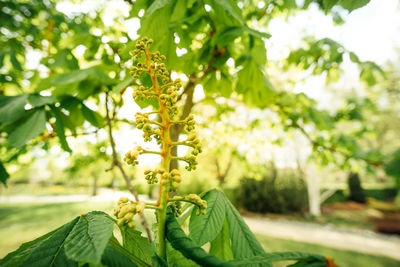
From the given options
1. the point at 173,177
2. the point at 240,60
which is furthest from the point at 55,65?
the point at 173,177

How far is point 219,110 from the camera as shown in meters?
4.63

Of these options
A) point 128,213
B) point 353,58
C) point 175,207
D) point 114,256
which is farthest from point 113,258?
point 353,58

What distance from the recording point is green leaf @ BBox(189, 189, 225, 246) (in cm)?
68

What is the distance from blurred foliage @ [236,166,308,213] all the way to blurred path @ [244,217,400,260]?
193 cm

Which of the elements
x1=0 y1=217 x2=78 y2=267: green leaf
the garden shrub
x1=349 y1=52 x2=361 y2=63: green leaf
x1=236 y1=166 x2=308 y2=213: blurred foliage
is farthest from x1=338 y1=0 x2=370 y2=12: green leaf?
the garden shrub

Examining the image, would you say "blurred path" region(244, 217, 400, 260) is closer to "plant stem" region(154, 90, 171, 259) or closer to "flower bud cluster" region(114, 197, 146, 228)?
"plant stem" region(154, 90, 171, 259)

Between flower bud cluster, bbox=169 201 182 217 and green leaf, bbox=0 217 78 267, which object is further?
flower bud cluster, bbox=169 201 182 217

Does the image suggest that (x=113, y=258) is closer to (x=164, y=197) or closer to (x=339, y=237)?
(x=164, y=197)

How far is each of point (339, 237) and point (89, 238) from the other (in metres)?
12.0

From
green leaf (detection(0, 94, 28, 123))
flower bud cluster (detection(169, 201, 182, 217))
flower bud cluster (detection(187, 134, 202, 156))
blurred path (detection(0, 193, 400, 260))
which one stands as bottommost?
blurred path (detection(0, 193, 400, 260))

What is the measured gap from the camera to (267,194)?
13500 mm

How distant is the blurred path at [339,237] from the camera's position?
319 inches

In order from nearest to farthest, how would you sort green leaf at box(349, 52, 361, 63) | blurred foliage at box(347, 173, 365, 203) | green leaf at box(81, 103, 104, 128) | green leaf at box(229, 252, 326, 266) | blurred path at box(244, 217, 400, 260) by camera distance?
green leaf at box(229, 252, 326, 266) → green leaf at box(81, 103, 104, 128) → green leaf at box(349, 52, 361, 63) → blurred path at box(244, 217, 400, 260) → blurred foliage at box(347, 173, 365, 203)

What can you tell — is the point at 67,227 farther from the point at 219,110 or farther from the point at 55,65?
the point at 219,110
